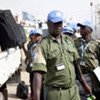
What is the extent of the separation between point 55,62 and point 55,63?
1 centimetres

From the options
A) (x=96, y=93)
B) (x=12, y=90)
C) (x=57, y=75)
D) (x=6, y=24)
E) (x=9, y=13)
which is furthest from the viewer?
(x=12, y=90)

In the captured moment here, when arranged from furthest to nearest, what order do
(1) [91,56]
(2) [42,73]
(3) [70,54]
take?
(1) [91,56] → (3) [70,54] → (2) [42,73]

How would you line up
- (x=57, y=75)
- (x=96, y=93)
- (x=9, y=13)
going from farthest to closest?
(x=9, y=13), (x=96, y=93), (x=57, y=75)

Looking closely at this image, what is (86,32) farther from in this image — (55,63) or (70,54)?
(55,63)

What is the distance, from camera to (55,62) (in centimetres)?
448

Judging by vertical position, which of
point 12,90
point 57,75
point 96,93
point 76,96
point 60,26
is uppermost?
point 60,26

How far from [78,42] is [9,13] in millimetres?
3612

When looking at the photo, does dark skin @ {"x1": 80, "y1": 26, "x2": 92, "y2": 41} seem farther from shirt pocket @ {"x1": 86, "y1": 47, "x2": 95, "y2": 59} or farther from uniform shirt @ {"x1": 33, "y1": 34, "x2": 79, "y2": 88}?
uniform shirt @ {"x1": 33, "y1": 34, "x2": 79, "y2": 88}

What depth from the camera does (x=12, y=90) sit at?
11312mm

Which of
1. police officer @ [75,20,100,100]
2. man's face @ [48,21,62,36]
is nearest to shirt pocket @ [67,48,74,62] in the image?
man's face @ [48,21,62,36]

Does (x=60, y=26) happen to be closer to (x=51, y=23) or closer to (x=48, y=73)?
(x=51, y=23)

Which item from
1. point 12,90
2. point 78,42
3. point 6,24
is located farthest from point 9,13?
point 78,42

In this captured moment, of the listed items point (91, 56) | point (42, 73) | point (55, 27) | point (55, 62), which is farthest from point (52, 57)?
point (91, 56)

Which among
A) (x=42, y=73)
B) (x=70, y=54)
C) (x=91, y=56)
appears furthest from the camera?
(x=91, y=56)
